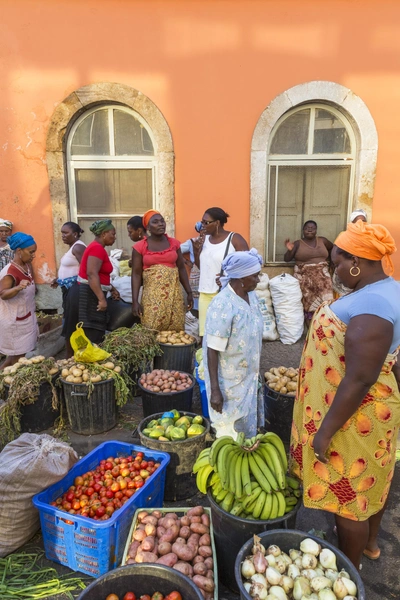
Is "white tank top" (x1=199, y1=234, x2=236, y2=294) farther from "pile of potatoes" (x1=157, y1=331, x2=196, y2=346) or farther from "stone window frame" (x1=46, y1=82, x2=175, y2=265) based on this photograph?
"stone window frame" (x1=46, y1=82, x2=175, y2=265)

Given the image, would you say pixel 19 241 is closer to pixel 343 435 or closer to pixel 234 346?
pixel 234 346

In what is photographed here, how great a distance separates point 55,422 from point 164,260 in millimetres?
2272

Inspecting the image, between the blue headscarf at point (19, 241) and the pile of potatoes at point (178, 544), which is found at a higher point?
the blue headscarf at point (19, 241)

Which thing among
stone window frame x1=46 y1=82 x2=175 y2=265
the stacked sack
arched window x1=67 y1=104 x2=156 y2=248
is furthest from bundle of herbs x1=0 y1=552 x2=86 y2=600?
arched window x1=67 y1=104 x2=156 y2=248

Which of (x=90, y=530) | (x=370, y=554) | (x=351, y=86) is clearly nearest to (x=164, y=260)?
(x=90, y=530)

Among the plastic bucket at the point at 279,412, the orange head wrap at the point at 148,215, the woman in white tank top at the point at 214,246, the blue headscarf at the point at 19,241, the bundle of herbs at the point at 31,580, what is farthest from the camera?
the orange head wrap at the point at 148,215

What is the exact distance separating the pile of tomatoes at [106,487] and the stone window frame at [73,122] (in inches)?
177

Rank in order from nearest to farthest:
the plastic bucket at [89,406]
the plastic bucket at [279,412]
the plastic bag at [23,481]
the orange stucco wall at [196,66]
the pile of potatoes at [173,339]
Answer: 1. the plastic bag at [23,481]
2. the plastic bucket at [279,412]
3. the plastic bucket at [89,406]
4. the pile of potatoes at [173,339]
5. the orange stucco wall at [196,66]

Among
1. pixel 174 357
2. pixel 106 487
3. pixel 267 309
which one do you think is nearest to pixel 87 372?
pixel 174 357

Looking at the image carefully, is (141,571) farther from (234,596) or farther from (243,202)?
(243,202)

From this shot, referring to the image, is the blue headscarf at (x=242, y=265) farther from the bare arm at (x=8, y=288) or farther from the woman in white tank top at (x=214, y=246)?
the bare arm at (x=8, y=288)

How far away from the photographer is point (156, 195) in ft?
23.4

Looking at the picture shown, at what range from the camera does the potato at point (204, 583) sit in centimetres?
227

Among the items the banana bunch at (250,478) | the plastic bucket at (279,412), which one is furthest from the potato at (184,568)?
the plastic bucket at (279,412)
